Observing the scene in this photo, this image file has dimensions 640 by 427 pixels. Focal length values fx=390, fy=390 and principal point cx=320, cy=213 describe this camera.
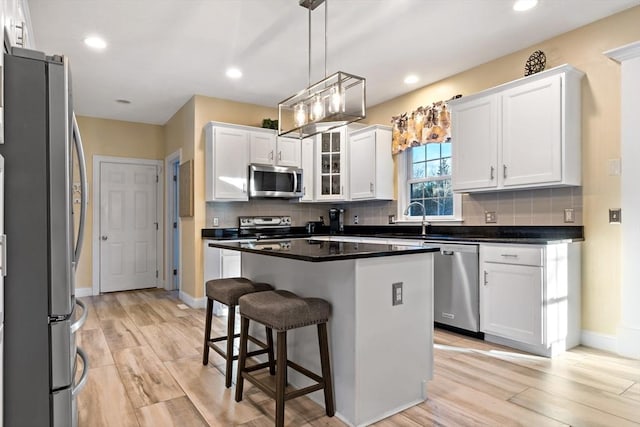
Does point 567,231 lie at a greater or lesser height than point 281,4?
lesser

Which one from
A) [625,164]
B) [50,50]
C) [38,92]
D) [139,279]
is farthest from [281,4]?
[139,279]

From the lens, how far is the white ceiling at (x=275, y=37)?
2906mm

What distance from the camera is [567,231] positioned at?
3.30m

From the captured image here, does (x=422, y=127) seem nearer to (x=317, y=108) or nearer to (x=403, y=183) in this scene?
(x=403, y=183)

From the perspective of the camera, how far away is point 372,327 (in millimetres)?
2064

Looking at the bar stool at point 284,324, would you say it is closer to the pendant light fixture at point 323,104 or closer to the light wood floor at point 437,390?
the light wood floor at point 437,390

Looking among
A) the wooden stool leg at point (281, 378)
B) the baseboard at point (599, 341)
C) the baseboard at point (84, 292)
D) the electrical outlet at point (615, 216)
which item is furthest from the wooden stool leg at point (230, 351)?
the baseboard at point (84, 292)

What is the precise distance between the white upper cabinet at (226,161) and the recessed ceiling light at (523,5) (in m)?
3.14

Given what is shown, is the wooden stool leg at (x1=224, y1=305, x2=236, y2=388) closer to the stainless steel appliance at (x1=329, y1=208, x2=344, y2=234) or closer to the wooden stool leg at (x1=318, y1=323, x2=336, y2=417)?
the wooden stool leg at (x1=318, y1=323, x2=336, y2=417)

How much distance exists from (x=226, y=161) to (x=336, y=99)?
2529 millimetres

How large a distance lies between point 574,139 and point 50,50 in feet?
15.2

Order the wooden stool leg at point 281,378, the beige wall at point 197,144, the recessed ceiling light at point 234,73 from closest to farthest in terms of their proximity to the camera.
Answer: the wooden stool leg at point 281,378 < the recessed ceiling light at point 234,73 < the beige wall at point 197,144

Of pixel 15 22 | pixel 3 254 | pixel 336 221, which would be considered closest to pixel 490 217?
pixel 336 221

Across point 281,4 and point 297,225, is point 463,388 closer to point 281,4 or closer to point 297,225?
point 281,4
